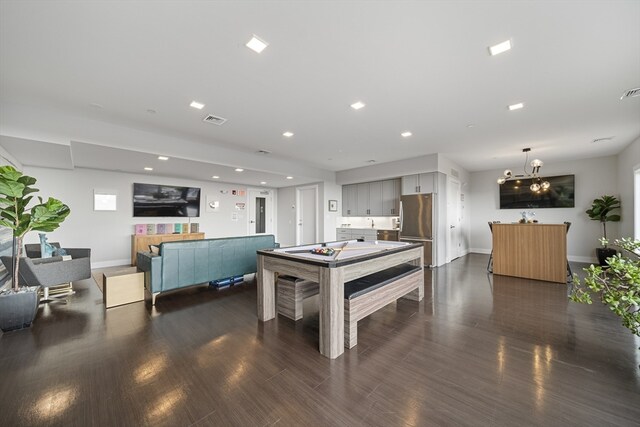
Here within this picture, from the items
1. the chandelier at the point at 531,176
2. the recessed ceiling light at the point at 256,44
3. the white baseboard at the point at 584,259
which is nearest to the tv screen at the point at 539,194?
the chandelier at the point at 531,176

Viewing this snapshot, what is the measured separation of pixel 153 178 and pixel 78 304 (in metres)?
4.01

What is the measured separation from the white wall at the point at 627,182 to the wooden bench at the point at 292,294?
21.3 feet

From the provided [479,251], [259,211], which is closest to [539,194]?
[479,251]

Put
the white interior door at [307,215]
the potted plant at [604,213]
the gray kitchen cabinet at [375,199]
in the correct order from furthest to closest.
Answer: the white interior door at [307,215] < the gray kitchen cabinet at [375,199] < the potted plant at [604,213]

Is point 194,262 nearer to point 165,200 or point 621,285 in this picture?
point 165,200

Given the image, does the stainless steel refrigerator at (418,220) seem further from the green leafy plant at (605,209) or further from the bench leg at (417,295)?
the green leafy plant at (605,209)

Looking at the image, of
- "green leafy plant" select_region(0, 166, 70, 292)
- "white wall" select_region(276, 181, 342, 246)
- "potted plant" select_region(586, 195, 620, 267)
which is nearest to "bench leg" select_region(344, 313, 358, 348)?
"green leafy plant" select_region(0, 166, 70, 292)

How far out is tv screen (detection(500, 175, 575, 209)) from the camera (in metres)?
6.63

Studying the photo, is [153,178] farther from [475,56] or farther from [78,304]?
[475,56]

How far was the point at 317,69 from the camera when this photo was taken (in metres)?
2.45

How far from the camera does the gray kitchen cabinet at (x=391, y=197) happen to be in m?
6.94

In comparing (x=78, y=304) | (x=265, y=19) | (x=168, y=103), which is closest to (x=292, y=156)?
(x=168, y=103)

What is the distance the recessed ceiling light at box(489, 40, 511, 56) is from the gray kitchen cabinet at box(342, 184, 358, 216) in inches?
227

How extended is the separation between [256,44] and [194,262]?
3027 mm
